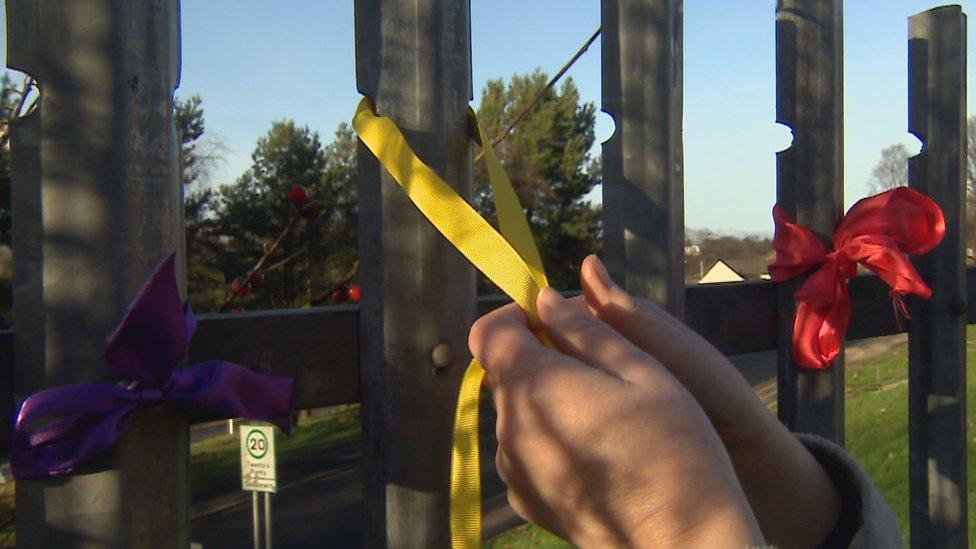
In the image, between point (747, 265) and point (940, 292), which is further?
point (747, 265)

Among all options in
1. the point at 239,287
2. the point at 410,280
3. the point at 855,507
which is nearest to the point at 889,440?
the point at 239,287

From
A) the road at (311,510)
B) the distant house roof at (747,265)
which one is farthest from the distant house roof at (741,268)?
the road at (311,510)

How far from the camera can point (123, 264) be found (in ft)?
3.96

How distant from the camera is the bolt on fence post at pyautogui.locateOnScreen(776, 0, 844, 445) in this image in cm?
226

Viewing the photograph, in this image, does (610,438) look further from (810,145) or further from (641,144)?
(810,145)

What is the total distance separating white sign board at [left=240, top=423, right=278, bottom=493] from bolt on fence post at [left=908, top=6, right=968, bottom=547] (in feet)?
21.5

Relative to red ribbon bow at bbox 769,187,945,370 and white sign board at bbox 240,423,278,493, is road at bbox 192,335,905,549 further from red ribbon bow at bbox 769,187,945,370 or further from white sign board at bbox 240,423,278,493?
red ribbon bow at bbox 769,187,945,370

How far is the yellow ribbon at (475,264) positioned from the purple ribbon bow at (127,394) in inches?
13.8

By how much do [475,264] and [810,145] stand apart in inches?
60.5

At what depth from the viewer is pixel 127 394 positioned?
3.85 feet

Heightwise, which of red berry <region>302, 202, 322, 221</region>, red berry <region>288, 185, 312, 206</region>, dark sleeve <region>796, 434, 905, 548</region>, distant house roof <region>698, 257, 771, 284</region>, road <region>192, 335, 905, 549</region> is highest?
red berry <region>288, 185, 312, 206</region>

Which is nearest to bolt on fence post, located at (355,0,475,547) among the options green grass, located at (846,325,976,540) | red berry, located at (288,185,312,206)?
red berry, located at (288,185,312,206)

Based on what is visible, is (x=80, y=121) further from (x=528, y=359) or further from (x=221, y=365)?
(x=528, y=359)

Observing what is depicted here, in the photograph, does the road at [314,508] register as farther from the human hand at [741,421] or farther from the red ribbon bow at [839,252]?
the human hand at [741,421]
